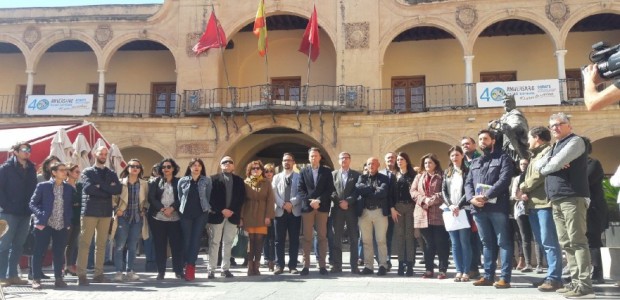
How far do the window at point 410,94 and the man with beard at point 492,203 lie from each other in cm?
1167

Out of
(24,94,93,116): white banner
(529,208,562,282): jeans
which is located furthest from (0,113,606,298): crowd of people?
(24,94,93,116): white banner

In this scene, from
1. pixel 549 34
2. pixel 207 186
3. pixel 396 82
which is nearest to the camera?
pixel 207 186

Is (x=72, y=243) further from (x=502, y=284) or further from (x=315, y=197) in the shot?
(x=502, y=284)

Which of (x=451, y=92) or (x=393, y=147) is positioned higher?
(x=451, y=92)

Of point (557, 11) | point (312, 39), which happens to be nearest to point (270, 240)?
point (312, 39)

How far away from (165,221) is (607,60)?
5638 millimetres

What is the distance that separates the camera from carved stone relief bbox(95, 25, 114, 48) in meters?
18.0

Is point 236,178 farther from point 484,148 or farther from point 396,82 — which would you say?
point 396,82

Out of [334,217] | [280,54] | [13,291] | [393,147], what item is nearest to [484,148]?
[334,217]

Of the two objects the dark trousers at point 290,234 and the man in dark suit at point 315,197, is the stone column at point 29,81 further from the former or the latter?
the man in dark suit at point 315,197

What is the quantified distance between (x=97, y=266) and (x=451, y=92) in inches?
548

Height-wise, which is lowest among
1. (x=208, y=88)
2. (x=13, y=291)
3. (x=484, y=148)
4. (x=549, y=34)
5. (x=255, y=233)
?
(x=13, y=291)

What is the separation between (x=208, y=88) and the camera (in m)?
17.3

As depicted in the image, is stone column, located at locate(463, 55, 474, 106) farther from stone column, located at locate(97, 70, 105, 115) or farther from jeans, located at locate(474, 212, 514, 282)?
stone column, located at locate(97, 70, 105, 115)
